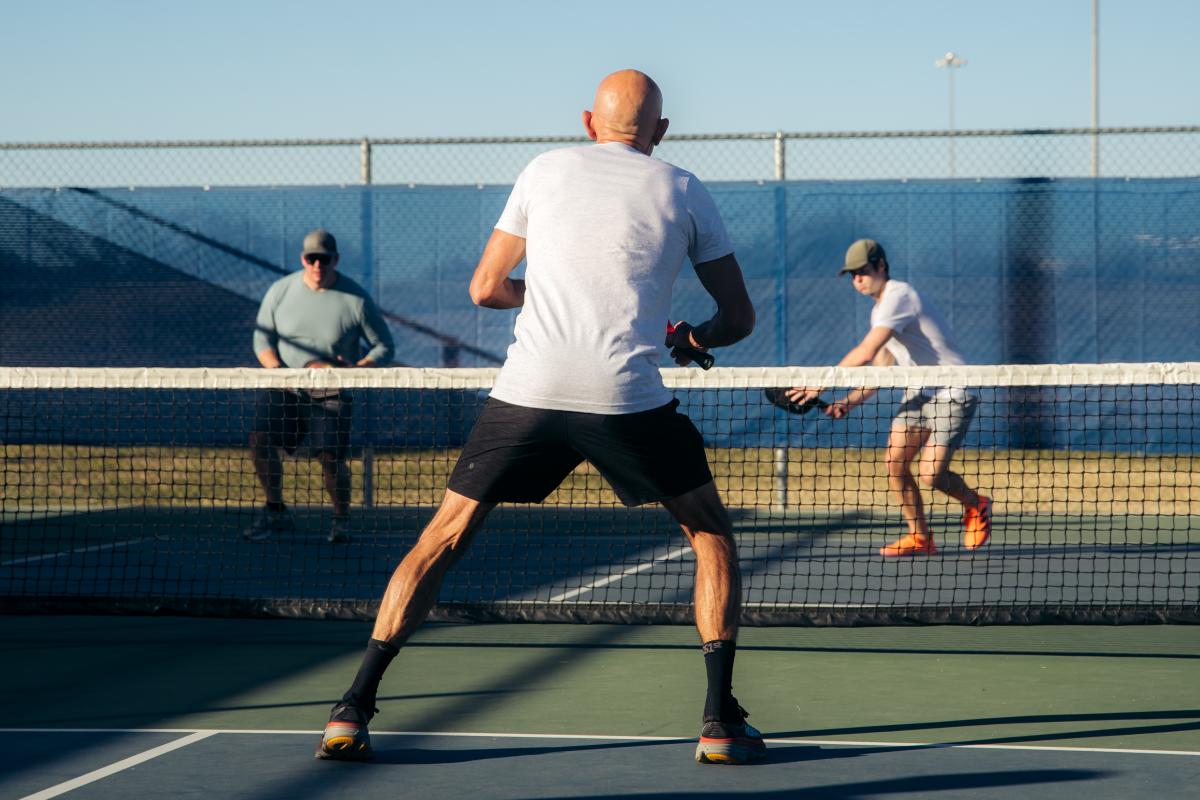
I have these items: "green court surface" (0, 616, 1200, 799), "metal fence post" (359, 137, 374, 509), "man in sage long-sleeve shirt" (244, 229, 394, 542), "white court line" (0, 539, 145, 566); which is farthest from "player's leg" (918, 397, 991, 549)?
"metal fence post" (359, 137, 374, 509)

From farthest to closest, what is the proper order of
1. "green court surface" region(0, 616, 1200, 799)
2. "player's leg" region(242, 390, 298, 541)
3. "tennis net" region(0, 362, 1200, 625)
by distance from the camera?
"player's leg" region(242, 390, 298, 541) < "tennis net" region(0, 362, 1200, 625) < "green court surface" region(0, 616, 1200, 799)

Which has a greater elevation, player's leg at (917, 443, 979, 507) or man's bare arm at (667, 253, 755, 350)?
man's bare arm at (667, 253, 755, 350)

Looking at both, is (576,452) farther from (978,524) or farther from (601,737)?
(978,524)

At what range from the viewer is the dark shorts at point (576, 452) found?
3.96m

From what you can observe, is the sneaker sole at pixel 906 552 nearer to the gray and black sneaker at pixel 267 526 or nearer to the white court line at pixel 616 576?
the white court line at pixel 616 576

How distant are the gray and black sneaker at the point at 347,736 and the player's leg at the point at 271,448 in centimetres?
513

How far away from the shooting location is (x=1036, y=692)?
500 centimetres

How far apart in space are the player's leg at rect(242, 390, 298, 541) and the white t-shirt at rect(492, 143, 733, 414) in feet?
16.8

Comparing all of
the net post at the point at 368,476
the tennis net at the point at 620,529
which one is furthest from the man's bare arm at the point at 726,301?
the net post at the point at 368,476

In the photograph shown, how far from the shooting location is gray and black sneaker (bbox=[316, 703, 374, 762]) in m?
3.92

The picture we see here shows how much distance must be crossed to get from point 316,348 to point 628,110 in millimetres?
5509

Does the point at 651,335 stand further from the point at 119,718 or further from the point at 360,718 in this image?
the point at 119,718

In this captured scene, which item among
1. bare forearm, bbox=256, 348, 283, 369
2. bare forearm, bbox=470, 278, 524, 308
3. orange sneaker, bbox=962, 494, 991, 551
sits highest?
bare forearm, bbox=470, 278, 524, 308

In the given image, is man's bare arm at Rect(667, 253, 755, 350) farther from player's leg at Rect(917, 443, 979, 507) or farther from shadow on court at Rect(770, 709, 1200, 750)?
player's leg at Rect(917, 443, 979, 507)
